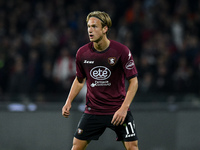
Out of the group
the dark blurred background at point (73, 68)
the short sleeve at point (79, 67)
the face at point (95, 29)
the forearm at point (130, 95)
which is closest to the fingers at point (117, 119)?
the forearm at point (130, 95)

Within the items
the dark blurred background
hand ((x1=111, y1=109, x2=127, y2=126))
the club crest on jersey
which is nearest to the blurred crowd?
the dark blurred background

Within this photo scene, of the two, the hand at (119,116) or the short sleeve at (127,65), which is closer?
the hand at (119,116)

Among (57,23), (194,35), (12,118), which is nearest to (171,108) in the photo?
(12,118)

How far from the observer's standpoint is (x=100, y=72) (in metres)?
5.28

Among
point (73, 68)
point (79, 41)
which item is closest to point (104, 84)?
point (73, 68)

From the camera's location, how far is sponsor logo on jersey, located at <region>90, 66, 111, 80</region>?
17.3 ft

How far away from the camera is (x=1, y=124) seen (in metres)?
7.90

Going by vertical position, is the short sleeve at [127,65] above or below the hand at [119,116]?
above

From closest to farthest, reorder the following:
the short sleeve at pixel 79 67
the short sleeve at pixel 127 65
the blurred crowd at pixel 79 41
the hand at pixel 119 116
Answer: the hand at pixel 119 116
the short sleeve at pixel 127 65
the short sleeve at pixel 79 67
the blurred crowd at pixel 79 41

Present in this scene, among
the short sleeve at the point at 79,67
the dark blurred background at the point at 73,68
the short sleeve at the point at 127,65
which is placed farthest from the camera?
the dark blurred background at the point at 73,68

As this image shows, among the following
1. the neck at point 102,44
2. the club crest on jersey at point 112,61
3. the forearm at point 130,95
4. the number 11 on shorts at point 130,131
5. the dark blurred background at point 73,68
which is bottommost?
the dark blurred background at point 73,68

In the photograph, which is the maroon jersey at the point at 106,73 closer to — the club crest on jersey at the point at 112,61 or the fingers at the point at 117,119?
the club crest on jersey at the point at 112,61

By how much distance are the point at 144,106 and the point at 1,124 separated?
2446 millimetres

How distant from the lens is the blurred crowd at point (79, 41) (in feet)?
32.4
